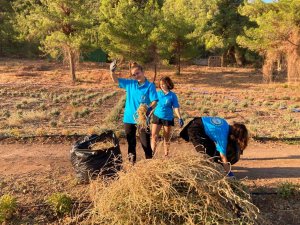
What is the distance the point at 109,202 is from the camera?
11.4 ft

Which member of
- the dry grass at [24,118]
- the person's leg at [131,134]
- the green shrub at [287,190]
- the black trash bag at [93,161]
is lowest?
the dry grass at [24,118]

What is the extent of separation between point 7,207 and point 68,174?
158 cm

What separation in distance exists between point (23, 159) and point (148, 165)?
3.70m

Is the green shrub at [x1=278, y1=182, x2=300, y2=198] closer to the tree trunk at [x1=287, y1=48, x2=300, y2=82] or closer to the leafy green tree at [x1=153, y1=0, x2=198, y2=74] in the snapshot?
the tree trunk at [x1=287, y1=48, x2=300, y2=82]

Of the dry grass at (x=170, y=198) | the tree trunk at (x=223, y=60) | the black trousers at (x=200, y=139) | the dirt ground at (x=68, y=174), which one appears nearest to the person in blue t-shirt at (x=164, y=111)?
the dirt ground at (x=68, y=174)

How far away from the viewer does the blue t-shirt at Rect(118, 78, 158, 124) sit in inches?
220

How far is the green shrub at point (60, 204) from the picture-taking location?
14.2 ft

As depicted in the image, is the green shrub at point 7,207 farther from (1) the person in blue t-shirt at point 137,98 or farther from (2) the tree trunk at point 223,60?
(2) the tree trunk at point 223,60

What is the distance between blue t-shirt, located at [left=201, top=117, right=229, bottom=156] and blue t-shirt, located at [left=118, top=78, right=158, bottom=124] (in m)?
0.88

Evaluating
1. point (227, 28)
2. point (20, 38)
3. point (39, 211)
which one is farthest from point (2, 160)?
point (227, 28)

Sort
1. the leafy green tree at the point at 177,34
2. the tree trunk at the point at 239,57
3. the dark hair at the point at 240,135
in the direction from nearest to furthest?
the dark hair at the point at 240,135, the leafy green tree at the point at 177,34, the tree trunk at the point at 239,57

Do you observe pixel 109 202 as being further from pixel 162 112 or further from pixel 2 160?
pixel 2 160

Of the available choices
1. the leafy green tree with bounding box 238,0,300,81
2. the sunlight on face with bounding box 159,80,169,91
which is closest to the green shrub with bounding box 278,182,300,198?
the sunlight on face with bounding box 159,80,169,91

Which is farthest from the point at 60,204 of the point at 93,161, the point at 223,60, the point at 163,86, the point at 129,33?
the point at 223,60
